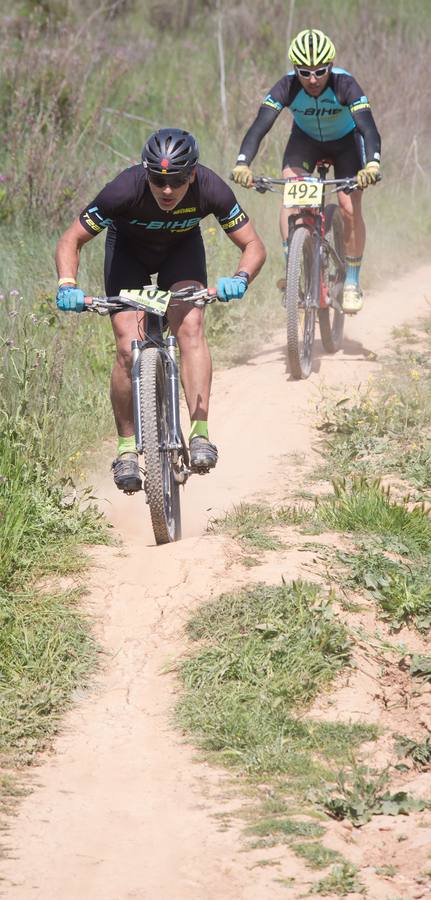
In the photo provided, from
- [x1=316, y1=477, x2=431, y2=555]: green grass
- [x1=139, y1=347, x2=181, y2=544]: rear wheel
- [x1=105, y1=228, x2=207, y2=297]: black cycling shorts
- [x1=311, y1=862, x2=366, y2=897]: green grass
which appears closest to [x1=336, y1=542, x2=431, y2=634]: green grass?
[x1=316, y1=477, x2=431, y2=555]: green grass

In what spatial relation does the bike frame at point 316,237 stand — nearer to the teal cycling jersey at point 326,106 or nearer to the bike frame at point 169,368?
the teal cycling jersey at point 326,106

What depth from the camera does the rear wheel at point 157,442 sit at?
4.97 meters

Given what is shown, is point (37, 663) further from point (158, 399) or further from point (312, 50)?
point (312, 50)

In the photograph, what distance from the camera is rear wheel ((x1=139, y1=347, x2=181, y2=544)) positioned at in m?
4.97

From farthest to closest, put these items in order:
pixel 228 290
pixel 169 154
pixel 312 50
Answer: pixel 312 50 → pixel 228 290 → pixel 169 154

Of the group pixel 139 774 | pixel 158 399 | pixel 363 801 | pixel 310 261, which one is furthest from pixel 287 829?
pixel 310 261

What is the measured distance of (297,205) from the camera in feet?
25.3

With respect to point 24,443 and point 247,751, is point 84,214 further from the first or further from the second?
point 247,751

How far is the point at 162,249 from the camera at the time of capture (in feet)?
18.0

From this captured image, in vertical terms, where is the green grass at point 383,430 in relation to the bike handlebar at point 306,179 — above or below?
below

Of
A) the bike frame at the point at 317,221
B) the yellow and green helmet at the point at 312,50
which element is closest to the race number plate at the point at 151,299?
the bike frame at the point at 317,221

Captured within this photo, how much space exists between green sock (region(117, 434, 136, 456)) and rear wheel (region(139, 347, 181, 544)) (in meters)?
0.28

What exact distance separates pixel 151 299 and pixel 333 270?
430cm

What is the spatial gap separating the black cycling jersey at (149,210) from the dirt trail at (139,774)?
148 centimetres
